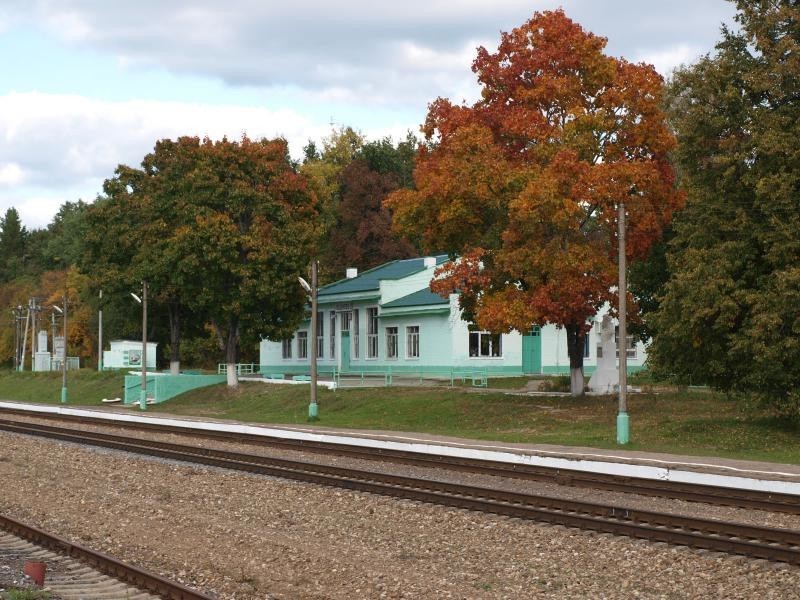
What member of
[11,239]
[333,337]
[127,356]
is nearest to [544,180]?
[333,337]

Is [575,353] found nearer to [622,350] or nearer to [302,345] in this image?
[622,350]

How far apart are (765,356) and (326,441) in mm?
11972

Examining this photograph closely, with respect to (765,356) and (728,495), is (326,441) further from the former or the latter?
(728,495)

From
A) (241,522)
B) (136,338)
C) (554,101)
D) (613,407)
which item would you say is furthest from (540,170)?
(136,338)

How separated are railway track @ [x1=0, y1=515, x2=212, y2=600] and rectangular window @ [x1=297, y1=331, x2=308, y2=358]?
54.4 m

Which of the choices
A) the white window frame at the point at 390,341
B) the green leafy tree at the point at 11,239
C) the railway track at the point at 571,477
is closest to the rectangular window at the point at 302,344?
the white window frame at the point at 390,341

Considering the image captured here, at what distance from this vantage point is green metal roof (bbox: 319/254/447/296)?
207 ft

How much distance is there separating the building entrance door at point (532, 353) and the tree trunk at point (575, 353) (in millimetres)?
16410

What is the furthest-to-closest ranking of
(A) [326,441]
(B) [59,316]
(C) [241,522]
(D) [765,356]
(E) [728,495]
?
(B) [59,316]
(A) [326,441]
(D) [765,356]
(E) [728,495]
(C) [241,522]

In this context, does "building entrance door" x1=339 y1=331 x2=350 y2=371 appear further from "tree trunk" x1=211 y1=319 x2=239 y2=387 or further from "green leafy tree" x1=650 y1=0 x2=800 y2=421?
"green leafy tree" x1=650 y1=0 x2=800 y2=421

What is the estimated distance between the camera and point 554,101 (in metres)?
37.2

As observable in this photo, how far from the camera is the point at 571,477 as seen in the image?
2069 cm

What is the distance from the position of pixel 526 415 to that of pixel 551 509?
19277 mm

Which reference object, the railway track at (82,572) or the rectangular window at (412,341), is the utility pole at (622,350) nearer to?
the railway track at (82,572)
